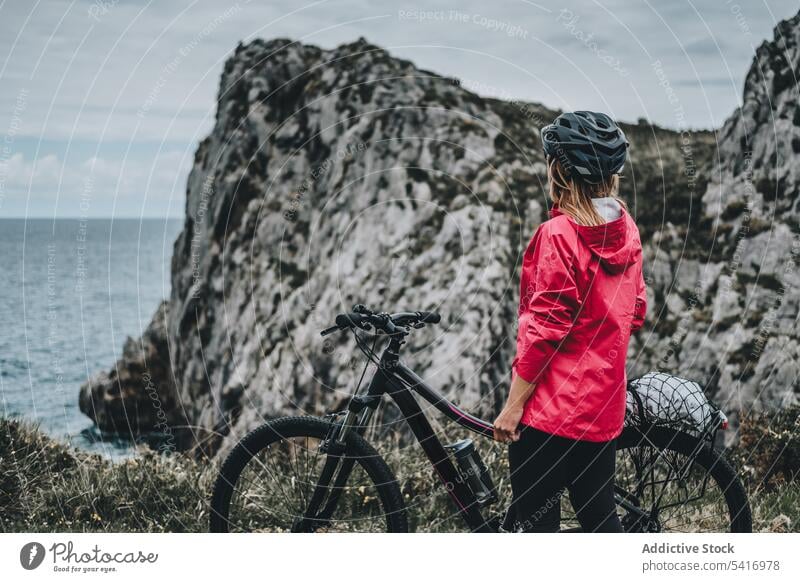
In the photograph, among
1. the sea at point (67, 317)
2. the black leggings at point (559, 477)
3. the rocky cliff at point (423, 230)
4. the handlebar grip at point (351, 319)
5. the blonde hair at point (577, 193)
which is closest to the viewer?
the blonde hair at point (577, 193)

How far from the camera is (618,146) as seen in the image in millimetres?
3498

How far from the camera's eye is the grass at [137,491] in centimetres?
519

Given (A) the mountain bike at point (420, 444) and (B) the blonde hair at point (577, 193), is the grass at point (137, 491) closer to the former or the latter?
(A) the mountain bike at point (420, 444)

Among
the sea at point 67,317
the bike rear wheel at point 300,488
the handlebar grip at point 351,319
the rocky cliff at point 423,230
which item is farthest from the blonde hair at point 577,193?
the rocky cliff at point 423,230

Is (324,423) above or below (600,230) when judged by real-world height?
below

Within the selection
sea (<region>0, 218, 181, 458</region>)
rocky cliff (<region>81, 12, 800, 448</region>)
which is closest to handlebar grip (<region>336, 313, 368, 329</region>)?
sea (<region>0, 218, 181, 458</region>)

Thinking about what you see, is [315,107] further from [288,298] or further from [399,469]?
[399,469]

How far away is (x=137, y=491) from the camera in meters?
5.39

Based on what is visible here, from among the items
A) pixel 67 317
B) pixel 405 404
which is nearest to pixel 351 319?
pixel 405 404

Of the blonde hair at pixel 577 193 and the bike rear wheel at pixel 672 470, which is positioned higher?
the blonde hair at pixel 577 193

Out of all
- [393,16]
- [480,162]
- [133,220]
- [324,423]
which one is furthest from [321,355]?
[133,220]

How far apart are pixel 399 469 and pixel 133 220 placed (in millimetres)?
171766

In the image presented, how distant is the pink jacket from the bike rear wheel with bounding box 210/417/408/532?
0.97 m
